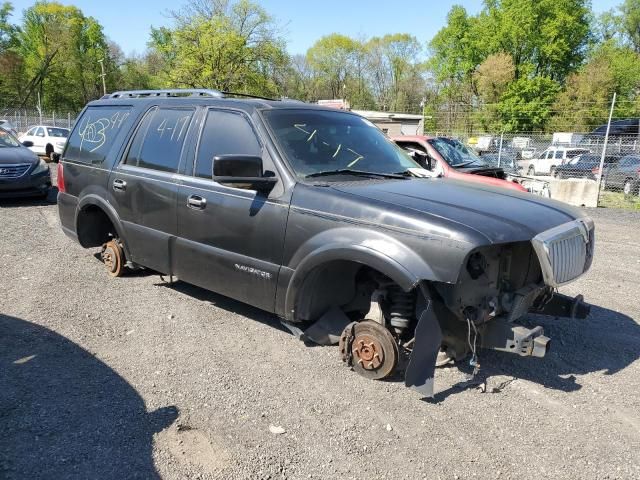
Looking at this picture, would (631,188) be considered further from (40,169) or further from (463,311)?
(40,169)

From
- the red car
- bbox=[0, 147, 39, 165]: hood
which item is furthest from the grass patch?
A: bbox=[0, 147, 39, 165]: hood

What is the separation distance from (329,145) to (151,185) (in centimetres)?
174

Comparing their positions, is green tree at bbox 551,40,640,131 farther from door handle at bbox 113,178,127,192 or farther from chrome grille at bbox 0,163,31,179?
door handle at bbox 113,178,127,192

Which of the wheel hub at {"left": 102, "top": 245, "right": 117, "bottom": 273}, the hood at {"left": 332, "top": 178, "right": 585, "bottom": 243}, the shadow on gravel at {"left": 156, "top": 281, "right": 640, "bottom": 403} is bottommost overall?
the shadow on gravel at {"left": 156, "top": 281, "right": 640, "bottom": 403}

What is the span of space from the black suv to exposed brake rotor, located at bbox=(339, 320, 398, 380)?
10mm

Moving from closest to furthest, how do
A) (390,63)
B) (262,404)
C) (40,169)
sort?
(262,404)
(40,169)
(390,63)

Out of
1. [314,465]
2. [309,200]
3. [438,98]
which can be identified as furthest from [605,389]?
[438,98]

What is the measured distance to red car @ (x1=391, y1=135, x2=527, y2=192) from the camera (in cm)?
960

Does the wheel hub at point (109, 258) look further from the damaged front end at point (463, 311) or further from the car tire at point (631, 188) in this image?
the car tire at point (631, 188)

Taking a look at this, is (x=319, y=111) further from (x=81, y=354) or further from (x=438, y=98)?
(x=438, y=98)

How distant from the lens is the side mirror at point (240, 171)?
3734 mm

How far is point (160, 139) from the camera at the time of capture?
5.02 m

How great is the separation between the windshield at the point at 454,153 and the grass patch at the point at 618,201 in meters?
5.87

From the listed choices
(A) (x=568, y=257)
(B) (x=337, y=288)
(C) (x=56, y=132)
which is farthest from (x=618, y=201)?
(C) (x=56, y=132)
